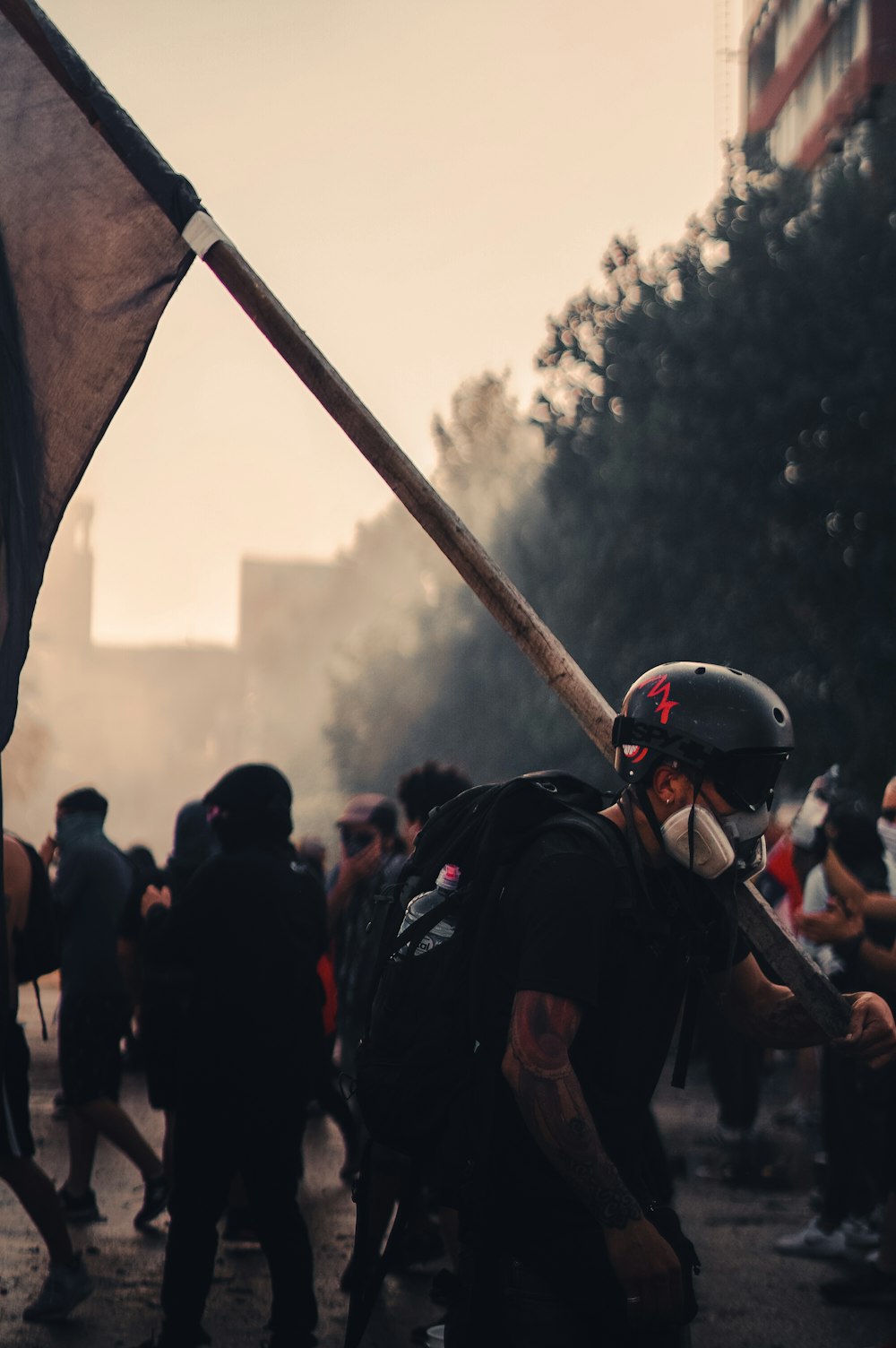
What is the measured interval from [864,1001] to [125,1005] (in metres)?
5.00

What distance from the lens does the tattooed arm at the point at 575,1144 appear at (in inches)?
98.8

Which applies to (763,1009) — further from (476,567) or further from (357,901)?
(357,901)

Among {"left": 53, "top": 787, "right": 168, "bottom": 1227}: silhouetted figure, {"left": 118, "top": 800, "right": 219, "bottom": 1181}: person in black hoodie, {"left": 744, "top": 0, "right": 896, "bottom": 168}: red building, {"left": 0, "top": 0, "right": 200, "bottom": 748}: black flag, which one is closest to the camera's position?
{"left": 0, "top": 0, "right": 200, "bottom": 748}: black flag

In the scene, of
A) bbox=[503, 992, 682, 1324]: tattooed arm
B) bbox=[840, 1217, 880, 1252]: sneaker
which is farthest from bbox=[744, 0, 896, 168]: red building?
bbox=[503, 992, 682, 1324]: tattooed arm

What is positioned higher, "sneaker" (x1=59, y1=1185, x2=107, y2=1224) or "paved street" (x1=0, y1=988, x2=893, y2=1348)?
"sneaker" (x1=59, y1=1185, x2=107, y2=1224)

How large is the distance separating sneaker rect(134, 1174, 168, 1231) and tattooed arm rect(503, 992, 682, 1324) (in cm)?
476

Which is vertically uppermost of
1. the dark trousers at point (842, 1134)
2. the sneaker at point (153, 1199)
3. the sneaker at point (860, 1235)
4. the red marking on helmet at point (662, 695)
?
the red marking on helmet at point (662, 695)

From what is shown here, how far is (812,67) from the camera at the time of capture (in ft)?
122

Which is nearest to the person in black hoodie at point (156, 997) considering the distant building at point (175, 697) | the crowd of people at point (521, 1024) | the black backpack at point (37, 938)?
the crowd of people at point (521, 1024)

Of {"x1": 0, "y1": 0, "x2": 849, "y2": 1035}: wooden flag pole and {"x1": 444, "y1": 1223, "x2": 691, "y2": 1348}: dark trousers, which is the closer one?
{"x1": 444, "y1": 1223, "x2": 691, "y2": 1348}: dark trousers

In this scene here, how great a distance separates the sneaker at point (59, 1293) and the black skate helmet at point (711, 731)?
3729 millimetres

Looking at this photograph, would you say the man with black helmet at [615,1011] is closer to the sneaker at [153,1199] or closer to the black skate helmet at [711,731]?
the black skate helmet at [711,731]

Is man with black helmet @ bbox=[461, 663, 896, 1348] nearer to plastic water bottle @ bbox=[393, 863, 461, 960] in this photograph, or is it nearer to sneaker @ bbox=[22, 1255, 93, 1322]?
Answer: plastic water bottle @ bbox=[393, 863, 461, 960]

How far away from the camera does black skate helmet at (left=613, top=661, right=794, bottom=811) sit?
282 centimetres
